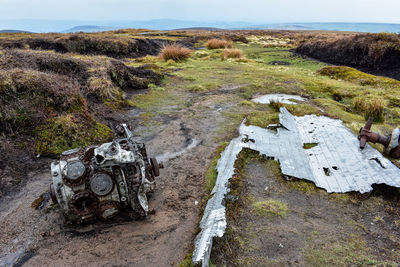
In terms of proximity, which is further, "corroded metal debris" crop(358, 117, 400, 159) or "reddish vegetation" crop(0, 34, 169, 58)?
"reddish vegetation" crop(0, 34, 169, 58)

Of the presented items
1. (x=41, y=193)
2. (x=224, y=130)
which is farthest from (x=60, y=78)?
(x=224, y=130)

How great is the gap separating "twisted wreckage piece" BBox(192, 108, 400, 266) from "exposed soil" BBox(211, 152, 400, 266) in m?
0.20

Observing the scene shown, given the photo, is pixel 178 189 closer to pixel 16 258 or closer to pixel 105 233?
pixel 105 233

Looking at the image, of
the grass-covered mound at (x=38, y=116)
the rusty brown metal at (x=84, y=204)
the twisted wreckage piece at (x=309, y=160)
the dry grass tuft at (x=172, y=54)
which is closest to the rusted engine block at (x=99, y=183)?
the rusty brown metal at (x=84, y=204)

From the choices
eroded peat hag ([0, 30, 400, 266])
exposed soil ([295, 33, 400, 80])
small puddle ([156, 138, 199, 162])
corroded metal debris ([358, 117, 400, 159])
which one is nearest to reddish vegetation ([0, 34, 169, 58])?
eroded peat hag ([0, 30, 400, 266])

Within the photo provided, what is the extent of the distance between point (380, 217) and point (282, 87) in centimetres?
884

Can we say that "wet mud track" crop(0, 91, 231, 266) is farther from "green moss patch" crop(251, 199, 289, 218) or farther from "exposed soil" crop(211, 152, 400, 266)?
"green moss patch" crop(251, 199, 289, 218)

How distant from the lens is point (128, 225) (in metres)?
3.90

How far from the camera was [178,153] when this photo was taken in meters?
6.29

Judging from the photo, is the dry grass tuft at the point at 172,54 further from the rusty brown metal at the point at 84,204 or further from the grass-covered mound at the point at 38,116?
the rusty brown metal at the point at 84,204

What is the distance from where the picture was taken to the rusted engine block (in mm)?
3418

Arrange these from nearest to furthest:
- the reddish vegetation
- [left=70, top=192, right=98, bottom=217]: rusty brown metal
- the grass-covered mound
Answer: [left=70, top=192, right=98, bottom=217]: rusty brown metal, the grass-covered mound, the reddish vegetation

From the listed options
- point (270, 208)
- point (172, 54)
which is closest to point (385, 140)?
point (270, 208)

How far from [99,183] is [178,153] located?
116 inches
